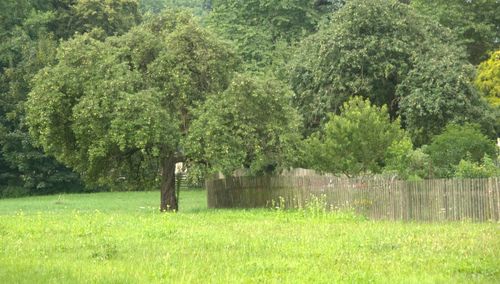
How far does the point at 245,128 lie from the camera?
27.2 meters

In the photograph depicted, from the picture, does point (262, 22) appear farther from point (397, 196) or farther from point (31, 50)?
point (397, 196)

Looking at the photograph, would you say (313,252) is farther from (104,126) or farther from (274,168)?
(274,168)

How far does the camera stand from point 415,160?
25.6 m

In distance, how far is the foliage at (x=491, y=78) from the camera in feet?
136

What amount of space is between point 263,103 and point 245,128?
4.48 feet

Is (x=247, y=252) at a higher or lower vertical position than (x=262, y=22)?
lower

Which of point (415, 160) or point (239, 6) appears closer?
point (415, 160)

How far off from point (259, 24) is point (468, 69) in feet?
67.3

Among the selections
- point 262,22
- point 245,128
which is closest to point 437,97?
point 245,128

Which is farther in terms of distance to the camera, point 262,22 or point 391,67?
point 262,22

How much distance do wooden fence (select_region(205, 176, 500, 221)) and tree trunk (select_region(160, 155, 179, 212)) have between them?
13.5 ft

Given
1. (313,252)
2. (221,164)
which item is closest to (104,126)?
(221,164)

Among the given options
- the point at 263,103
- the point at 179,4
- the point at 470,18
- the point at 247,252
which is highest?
the point at 179,4

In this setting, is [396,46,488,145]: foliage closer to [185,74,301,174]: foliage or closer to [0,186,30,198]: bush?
[185,74,301,174]: foliage
